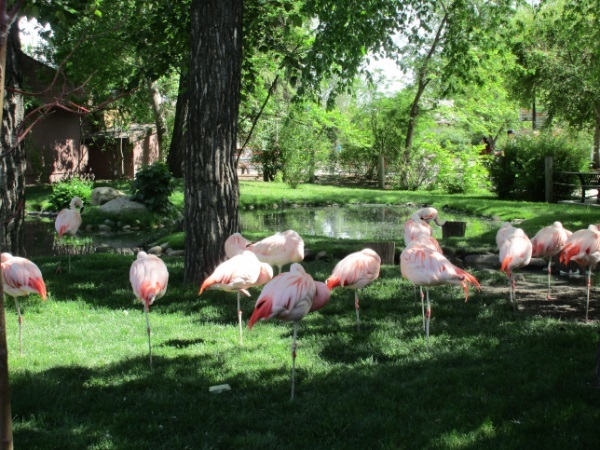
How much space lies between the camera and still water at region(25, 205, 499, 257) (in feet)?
49.0

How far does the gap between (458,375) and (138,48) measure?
25.1ft

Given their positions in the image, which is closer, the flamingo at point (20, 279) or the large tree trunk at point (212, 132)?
the flamingo at point (20, 279)

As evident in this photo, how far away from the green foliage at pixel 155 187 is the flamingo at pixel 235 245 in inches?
452

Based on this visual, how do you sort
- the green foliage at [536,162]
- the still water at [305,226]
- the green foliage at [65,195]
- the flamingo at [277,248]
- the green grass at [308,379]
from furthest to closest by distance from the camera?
the green foliage at [536,162] → the green foliage at [65,195] → the still water at [305,226] → the flamingo at [277,248] → the green grass at [308,379]

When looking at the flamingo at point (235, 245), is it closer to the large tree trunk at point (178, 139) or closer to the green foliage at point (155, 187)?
the green foliage at point (155, 187)

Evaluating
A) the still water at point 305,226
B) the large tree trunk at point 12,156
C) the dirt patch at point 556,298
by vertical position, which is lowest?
the dirt patch at point 556,298

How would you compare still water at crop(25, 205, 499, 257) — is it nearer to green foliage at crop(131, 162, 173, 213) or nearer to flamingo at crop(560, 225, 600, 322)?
green foliage at crop(131, 162, 173, 213)

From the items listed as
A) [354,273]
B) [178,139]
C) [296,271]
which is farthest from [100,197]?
[296,271]

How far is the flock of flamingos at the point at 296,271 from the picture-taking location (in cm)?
485

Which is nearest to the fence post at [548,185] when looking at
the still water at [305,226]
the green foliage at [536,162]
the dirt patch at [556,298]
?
the green foliage at [536,162]

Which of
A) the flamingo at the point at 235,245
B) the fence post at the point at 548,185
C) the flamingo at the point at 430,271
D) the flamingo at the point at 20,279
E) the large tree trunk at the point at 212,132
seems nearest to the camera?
the flamingo at the point at 430,271

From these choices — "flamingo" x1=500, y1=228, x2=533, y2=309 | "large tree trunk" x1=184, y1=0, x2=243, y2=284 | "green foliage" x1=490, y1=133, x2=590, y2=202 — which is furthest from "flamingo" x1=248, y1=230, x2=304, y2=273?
"green foliage" x1=490, y1=133, x2=590, y2=202

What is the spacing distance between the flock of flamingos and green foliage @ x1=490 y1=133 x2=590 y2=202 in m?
14.9

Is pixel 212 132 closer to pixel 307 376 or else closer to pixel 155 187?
pixel 307 376
